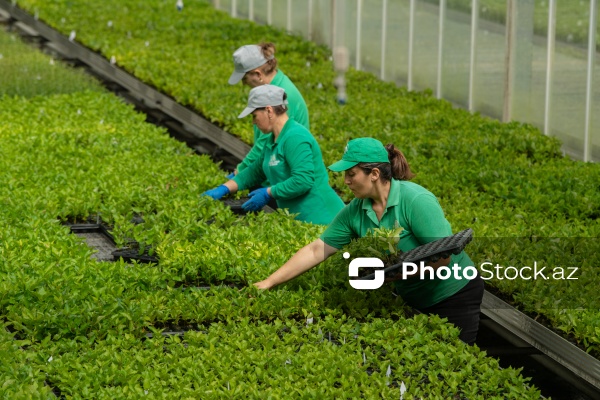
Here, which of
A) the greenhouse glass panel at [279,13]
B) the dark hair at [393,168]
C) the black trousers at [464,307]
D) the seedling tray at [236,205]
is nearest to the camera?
the dark hair at [393,168]

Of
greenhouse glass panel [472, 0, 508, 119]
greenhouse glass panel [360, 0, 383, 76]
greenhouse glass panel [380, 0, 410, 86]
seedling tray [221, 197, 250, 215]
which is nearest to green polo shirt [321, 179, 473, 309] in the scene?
seedling tray [221, 197, 250, 215]

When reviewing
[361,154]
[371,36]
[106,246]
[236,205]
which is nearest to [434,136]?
[236,205]

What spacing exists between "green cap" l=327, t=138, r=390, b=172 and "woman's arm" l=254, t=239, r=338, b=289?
499 millimetres

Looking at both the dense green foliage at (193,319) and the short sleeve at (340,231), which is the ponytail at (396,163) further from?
the dense green foliage at (193,319)

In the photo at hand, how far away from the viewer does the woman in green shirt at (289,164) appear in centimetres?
738

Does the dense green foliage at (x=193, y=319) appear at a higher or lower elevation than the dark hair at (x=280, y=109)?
lower

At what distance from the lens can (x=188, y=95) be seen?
1273 cm

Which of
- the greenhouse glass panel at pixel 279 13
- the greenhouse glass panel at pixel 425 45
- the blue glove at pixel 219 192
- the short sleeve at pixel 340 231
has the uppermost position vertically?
the short sleeve at pixel 340 231

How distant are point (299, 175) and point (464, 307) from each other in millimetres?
1899

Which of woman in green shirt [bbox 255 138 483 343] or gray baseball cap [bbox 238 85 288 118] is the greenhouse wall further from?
woman in green shirt [bbox 255 138 483 343]

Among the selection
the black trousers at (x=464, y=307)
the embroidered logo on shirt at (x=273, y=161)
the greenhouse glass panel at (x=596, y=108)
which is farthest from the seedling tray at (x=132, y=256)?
the greenhouse glass panel at (x=596, y=108)

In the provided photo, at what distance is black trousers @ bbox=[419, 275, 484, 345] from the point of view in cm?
596

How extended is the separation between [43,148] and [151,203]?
2.25 metres

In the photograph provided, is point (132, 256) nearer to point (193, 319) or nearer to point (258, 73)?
point (193, 319)
